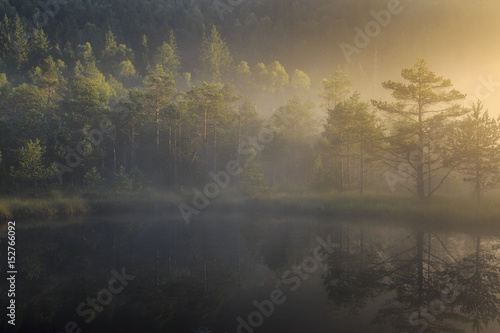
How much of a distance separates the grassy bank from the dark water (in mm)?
5181

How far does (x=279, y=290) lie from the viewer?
45.1 feet

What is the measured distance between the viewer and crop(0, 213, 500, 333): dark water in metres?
10.7

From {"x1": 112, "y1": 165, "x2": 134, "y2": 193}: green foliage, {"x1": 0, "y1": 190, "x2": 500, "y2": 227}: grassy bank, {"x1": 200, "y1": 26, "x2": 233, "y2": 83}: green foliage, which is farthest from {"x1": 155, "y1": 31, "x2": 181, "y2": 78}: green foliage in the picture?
{"x1": 0, "y1": 190, "x2": 500, "y2": 227}: grassy bank

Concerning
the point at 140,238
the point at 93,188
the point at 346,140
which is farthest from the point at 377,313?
the point at 93,188

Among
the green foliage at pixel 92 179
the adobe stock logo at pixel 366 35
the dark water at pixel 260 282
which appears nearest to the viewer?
the dark water at pixel 260 282

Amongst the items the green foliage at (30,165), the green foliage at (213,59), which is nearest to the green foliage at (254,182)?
the green foliage at (30,165)

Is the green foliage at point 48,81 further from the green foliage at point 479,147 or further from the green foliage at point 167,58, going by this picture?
the green foliage at point 479,147

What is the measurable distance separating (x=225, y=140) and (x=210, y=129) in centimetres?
368

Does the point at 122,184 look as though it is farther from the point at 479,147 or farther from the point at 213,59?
the point at 213,59

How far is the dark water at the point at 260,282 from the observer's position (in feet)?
35.0

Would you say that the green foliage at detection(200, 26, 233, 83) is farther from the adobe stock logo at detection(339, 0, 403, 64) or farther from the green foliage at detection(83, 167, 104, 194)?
the green foliage at detection(83, 167, 104, 194)

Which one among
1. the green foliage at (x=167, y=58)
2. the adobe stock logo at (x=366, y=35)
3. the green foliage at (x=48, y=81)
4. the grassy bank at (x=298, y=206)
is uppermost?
the adobe stock logo at (x=366, y=35)

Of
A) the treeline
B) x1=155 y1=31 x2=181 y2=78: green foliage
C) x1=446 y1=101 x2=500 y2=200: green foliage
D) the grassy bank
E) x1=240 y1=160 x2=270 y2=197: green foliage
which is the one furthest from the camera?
x1=155 y1=31 x2=181 y2=78: green foliage

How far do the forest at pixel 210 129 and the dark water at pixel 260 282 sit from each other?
14904 millimetres
